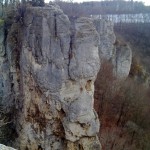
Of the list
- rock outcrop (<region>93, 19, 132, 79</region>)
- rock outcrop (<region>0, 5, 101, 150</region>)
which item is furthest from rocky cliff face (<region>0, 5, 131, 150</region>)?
rock outcrop (<region>93, 19, 132, 79</region>)

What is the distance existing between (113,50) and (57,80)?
18.9 m

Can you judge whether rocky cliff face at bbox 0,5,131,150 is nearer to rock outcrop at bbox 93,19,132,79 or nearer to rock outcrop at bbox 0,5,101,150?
rock outcrop at bbox 0,5,101,150

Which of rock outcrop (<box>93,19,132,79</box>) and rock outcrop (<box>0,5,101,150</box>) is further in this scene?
rock outcrop (<box>93,19,132,79</box>)

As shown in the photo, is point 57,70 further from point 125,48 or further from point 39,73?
point 125,48

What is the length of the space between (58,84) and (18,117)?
9.00 feet

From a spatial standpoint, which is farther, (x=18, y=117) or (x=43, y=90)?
(x=18, y=117)

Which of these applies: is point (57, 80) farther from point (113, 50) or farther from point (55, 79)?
point (113, 50)

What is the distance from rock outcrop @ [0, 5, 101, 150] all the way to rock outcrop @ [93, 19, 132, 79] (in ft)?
53.7

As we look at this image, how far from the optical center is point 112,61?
110ft

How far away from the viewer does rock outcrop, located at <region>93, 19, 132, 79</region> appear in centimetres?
3284

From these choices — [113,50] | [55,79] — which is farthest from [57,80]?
[113,50]

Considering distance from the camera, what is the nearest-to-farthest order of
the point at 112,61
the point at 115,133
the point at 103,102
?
the point at 115,133, the point at 103,102, the point at 112,61

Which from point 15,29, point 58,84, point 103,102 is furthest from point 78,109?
point 103,102

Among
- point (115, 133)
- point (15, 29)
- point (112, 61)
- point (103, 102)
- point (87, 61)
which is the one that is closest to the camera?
point (87, 61)
